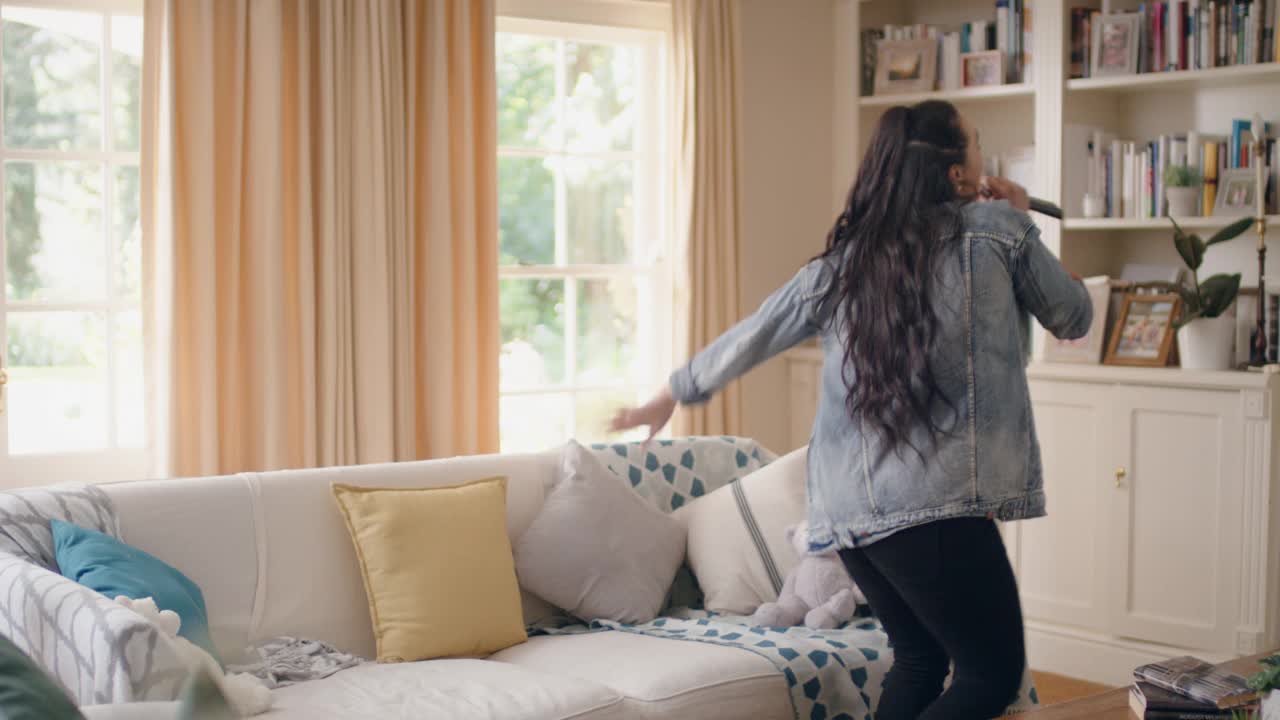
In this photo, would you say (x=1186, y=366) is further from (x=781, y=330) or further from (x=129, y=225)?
(x=129, y=225)

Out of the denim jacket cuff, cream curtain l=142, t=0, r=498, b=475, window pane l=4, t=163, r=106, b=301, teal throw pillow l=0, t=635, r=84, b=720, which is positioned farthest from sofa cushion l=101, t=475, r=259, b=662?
teal throw pillow l=0, t=635, r=84, b=720

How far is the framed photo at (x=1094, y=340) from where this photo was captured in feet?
13.7

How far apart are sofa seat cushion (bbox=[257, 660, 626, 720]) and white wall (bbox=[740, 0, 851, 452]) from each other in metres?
2.31

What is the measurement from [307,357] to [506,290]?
79 cm

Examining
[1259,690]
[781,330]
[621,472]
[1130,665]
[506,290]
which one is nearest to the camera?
[1259,690]

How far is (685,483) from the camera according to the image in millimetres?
3348

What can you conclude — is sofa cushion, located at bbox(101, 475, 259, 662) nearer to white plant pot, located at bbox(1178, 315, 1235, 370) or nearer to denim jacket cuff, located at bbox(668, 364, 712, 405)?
denim jacket cuff, located at bbox(668, 364, 712, 405)

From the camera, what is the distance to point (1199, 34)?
13.3 ft

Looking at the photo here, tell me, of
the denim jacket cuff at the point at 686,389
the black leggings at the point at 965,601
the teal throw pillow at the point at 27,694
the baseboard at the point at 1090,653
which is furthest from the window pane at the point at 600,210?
the teal throw pillow at the point at 27,694

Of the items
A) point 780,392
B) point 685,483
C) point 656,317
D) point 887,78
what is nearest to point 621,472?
point 685,483

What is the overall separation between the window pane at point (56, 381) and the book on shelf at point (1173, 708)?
284cm

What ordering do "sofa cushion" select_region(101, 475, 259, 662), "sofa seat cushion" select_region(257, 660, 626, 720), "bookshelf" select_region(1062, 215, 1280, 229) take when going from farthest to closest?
"bookshelf" select_region(1062, 215, 1280, 229), "sofa cushion" select_region(101, 475, 259, 662), "sofa seat cushion" select_region(257, 660, 626, 720)

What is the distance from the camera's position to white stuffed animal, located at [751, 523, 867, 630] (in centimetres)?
288

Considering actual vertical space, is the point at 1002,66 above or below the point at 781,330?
above
